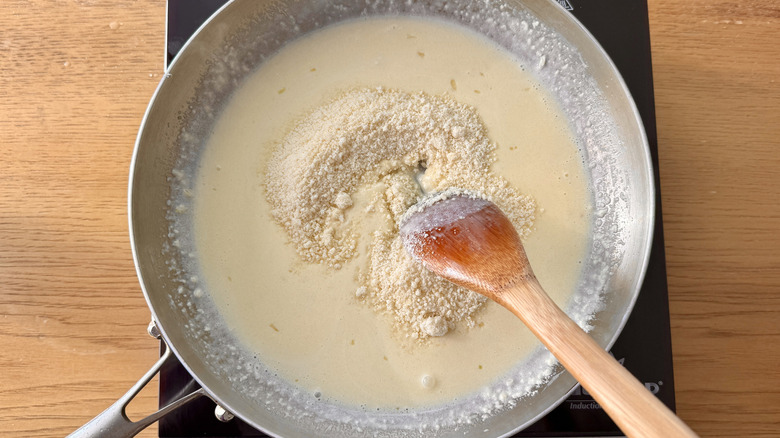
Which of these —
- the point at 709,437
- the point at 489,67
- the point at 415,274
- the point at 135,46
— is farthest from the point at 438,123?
the point at 709,437

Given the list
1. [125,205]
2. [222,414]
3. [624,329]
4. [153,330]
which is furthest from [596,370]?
[125,205]

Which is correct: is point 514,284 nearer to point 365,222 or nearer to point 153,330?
point 365,222

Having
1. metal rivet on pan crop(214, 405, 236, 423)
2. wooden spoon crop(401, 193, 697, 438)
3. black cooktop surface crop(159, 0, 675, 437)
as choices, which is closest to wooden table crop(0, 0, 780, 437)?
black cooktop surface crop(159, 0, 675, 437)

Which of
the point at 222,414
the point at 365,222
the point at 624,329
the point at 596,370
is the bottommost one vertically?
the point at 222,414

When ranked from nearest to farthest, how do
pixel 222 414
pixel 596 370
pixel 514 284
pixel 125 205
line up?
pixel 596 370, pixel 514 284, pixel 222 414, pixel 125 205

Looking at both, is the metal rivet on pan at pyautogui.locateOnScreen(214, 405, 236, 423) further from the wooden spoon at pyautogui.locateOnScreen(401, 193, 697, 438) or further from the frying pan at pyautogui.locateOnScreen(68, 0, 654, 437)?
the wooden spoon at pyautogui.locateOnScreen(401, 193, 697, 438)

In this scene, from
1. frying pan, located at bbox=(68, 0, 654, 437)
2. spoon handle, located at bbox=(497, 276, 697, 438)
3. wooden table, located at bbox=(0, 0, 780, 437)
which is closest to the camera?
spoon handle, located at bbox=(497, 276, 697, 438)
